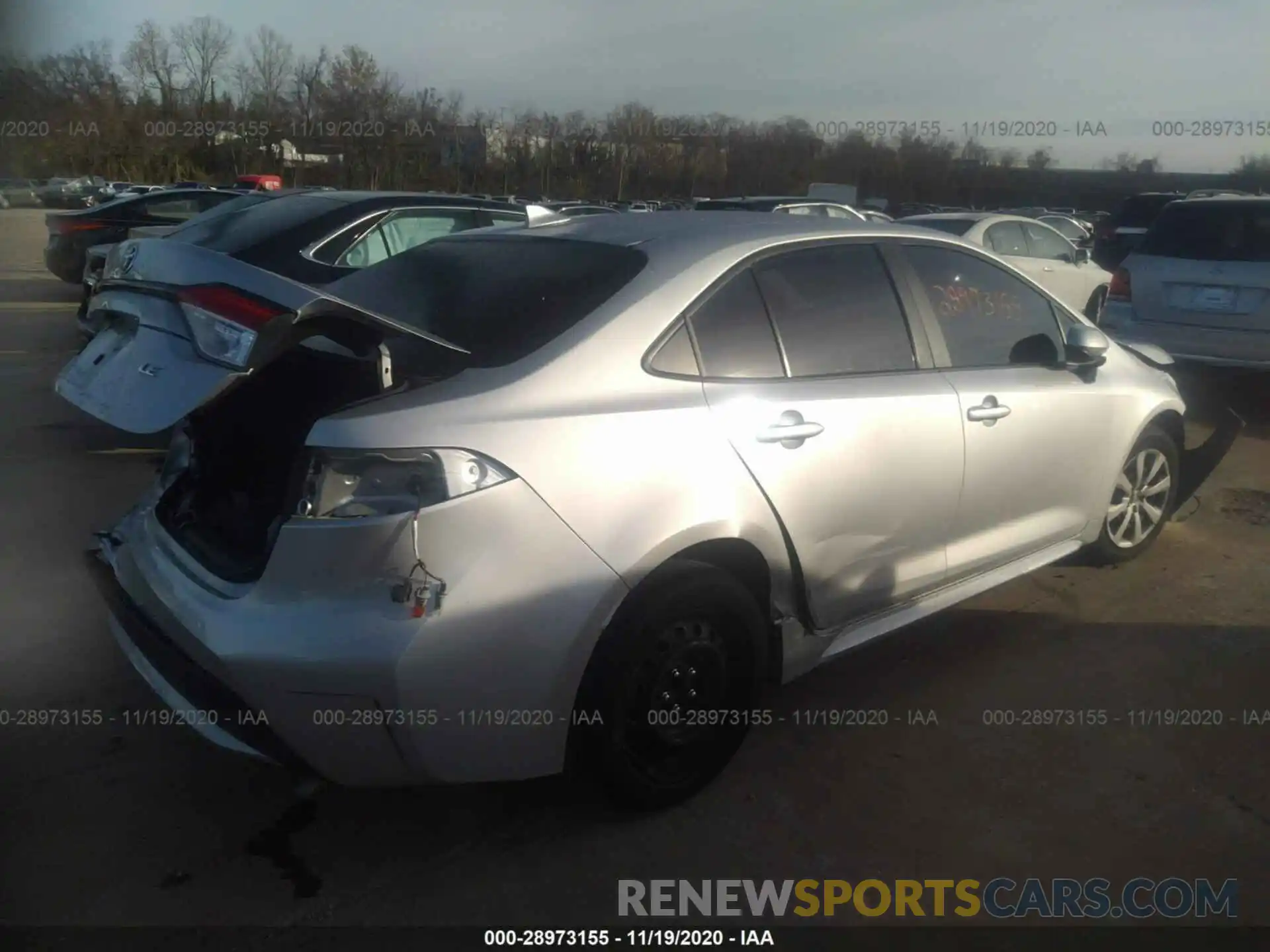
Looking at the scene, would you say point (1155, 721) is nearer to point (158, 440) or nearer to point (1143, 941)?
point (1143, 941)

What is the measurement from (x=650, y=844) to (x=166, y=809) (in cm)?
138

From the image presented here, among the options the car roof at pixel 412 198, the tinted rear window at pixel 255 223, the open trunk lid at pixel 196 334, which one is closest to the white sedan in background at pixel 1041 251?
the car roof at pixel 412 198

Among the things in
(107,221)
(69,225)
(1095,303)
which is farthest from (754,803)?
(69,225)

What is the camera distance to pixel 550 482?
→ 8.21ft

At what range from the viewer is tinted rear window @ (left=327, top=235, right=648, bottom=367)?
113 inches

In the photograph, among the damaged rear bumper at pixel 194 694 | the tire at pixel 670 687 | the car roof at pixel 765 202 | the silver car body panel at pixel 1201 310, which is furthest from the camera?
the car roof at pixel 765 202

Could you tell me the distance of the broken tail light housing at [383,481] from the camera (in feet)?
7.81

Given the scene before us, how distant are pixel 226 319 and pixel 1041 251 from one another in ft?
38.0

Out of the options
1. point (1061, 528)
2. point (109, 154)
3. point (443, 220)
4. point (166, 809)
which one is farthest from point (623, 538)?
point (109, 154)

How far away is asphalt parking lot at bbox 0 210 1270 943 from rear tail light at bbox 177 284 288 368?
1.36 metres

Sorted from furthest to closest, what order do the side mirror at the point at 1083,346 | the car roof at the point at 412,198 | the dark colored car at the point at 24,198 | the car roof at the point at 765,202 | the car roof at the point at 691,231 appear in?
the dark colored car at the point at 24,198 → the car roof at the point at 765,202 → the car roof at the point at 412,198 → the side mirror at the point at 1083,346 → the car roof at the point at 691,231

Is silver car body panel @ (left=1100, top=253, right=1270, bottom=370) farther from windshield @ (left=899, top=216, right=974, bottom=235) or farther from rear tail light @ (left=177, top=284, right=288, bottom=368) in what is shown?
rear tail light @ (left=177, top=284, right=288, bottom=368)

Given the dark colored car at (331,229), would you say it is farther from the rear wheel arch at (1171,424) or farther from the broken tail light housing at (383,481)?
the broken tail light housing at (383,481)

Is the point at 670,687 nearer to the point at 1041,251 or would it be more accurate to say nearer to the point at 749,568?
the point at 749,568
